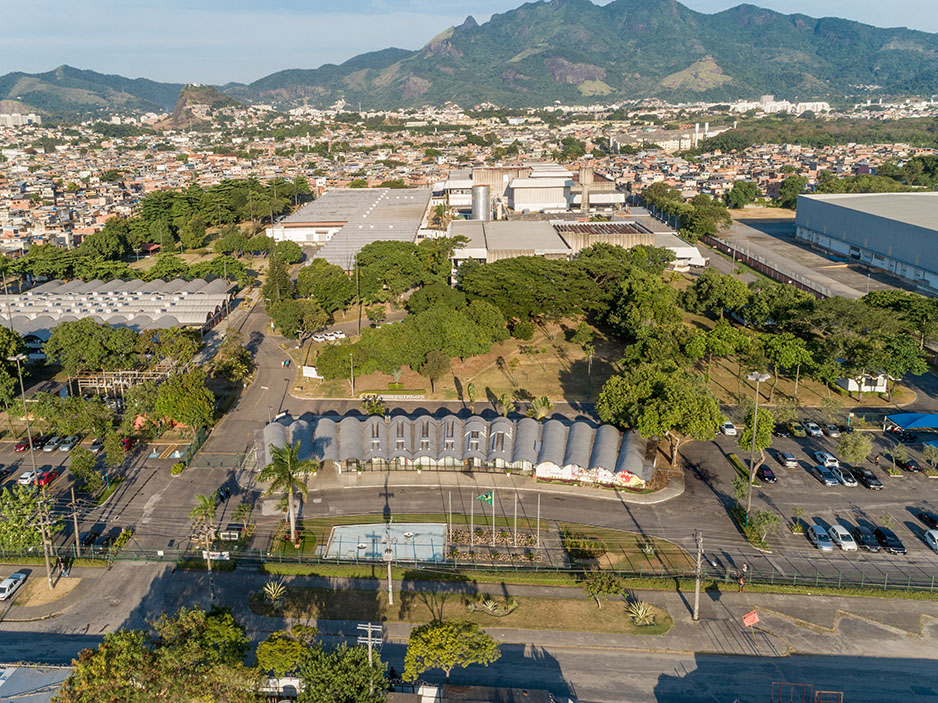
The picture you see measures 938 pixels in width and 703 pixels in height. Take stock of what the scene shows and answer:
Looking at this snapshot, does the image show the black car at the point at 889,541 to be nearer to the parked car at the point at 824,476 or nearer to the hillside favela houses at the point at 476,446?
the parked car at the point at 824,476

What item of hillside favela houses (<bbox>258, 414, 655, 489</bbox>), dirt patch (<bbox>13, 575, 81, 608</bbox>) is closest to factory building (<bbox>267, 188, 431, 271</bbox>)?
hillside favela houses (<bbox>258, 414, 655, 489</bbox>)

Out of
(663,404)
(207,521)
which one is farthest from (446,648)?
(663,404)

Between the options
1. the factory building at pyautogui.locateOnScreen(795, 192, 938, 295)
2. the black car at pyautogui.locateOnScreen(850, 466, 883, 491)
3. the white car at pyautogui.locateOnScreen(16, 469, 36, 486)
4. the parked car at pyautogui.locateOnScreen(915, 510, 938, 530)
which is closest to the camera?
the parked car at pyautogui.locateOnScreen(915, 510, 938, 530)

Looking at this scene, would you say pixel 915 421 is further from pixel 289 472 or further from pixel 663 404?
pixel 289 472

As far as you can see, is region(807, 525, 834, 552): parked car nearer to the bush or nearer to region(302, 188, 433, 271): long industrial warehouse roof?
the bush

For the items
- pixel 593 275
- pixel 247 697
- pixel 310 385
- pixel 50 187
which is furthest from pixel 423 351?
pixel 50 187
